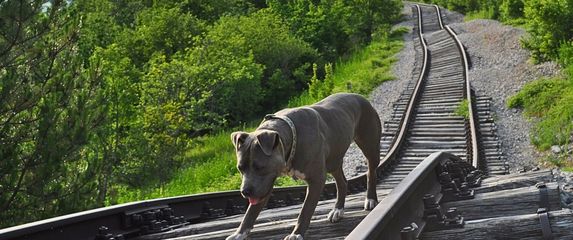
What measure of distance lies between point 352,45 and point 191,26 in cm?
813

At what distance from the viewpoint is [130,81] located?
74.8ft

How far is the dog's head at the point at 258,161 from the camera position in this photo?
12.3 feet

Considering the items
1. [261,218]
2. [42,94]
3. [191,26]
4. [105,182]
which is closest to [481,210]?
[261,218]

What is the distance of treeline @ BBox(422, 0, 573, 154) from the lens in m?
11.6

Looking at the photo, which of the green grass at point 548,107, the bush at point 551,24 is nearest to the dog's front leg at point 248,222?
the green grass at point 548,107

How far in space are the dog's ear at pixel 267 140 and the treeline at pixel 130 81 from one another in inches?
224

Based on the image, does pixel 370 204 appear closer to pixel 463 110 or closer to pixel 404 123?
pixel 404 123

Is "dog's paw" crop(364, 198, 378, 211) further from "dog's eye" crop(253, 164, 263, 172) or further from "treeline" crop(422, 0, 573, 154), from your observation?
"treeline" crop(422, 0, 573, 154)

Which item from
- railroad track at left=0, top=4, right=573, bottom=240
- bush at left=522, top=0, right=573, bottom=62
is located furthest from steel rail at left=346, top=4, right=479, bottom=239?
bush at left=522, top=0, right=573, bottom=62

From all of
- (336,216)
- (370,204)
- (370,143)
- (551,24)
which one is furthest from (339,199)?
(551,24)

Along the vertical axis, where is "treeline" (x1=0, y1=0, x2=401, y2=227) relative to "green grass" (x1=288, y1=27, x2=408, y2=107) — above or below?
above

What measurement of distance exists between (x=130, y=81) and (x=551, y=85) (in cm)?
1331

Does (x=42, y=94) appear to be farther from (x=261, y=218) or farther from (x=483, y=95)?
(x=483, y=95)

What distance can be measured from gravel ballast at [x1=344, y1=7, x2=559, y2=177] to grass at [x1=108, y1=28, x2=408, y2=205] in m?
0.66
